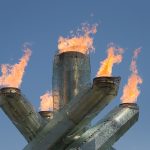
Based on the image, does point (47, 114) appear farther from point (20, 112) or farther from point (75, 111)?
point (75, 111)

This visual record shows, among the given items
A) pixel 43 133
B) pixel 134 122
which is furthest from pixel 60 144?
pixel 134 122

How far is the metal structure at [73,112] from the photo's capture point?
31.0m

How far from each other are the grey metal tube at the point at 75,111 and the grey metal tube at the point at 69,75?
2.80 m

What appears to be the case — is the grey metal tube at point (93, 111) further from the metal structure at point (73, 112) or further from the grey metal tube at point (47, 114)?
the grey metal tube at point (47, 114)

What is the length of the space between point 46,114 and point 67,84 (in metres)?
3.75

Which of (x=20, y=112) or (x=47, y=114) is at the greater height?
(x=47, y=114)

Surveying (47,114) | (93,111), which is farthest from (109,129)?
(47,114)

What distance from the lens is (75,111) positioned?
31453 millimetres

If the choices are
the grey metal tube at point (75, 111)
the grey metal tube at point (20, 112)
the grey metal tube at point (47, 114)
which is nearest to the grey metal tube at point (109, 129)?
the grey metal tube at point (75, 111)

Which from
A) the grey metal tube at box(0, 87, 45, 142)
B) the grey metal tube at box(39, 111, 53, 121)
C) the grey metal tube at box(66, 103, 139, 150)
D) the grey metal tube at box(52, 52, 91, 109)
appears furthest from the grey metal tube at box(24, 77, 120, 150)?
the grey metal tube at box(39, 111, 53, 121)

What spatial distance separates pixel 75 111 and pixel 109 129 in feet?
11.8

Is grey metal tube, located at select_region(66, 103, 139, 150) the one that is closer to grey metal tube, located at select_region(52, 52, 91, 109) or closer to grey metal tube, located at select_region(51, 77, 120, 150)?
grey metal tube, located at select_region(51, 77, 120, 150)

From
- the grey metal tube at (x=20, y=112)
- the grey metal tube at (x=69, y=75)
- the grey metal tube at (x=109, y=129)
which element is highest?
the grey metal tube at (x=69, y=75)

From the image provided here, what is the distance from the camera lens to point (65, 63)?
36594mm
